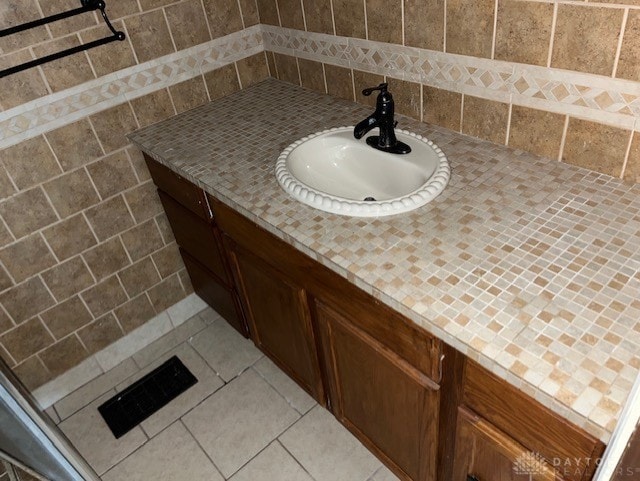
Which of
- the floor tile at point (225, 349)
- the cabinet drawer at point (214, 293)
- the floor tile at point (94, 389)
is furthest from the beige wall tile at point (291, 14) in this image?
the floor tile at point (94, 389)

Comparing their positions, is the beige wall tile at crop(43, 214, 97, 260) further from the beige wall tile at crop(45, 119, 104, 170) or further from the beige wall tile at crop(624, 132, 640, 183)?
the beige wall tile at crop(624, 132, 640, 183)

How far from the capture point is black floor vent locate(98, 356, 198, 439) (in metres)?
1.81

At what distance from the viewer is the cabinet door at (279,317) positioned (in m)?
1.37

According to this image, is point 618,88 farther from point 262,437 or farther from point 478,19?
point 262,437

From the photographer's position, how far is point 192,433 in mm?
1740

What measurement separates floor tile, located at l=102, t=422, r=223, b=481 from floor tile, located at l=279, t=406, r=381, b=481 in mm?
271

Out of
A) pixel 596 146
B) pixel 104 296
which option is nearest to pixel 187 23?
pixel 104 296

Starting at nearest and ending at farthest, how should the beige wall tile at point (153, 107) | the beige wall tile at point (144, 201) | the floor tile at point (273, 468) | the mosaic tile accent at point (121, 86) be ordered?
1. the mosaic tile accent at point (121, 86)
2. the floor tile at point (273, 468)
3. the beige wall tile at point (153, 107)
4. the beige wall tile at point (144, 201)

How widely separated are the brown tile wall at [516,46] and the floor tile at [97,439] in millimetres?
1436

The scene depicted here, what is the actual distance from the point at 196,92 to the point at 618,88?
4.37ft

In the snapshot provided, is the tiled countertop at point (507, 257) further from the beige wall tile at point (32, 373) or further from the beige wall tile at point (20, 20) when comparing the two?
the beige wall tile at point (32, 373)

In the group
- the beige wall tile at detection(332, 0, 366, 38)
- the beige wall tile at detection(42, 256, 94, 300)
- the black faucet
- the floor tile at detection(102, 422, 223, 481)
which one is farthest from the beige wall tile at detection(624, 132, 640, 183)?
the beige wall tile at detection(42, 256, 94, 300)

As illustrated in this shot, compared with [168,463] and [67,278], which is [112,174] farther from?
[168,463]

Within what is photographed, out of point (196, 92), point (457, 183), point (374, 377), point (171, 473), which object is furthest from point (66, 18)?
point (171, 473)
